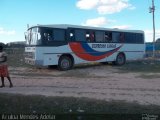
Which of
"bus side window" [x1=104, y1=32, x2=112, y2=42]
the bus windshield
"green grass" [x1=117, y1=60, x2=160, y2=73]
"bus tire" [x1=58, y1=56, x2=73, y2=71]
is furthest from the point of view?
"bus side window" [x1=104, y1=32, x2=112, y2=42]

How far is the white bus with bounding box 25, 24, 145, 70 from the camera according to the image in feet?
63.9

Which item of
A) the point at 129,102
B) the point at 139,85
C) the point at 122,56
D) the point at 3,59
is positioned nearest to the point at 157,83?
the point at 139,85

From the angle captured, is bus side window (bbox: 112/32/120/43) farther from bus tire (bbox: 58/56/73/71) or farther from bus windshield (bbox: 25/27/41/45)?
bus windshield (bbox: 25/27/41/45)

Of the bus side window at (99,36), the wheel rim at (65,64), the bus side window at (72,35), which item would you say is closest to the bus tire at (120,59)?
the bus side window at (99,36)

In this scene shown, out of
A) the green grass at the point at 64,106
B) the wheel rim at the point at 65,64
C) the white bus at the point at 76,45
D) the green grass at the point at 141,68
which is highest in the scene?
the white bus at the point at 76,45

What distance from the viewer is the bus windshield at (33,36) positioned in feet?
63.7

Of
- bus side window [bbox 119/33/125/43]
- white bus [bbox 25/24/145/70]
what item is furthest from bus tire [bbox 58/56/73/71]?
bus side window [bbox 119/33/125/43]

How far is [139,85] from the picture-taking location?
1392 cm

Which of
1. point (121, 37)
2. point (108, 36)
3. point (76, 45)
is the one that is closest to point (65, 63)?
point (76, 45)

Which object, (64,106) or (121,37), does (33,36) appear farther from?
(64,106)

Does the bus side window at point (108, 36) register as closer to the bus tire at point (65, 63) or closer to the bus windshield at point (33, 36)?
the bus tire at point (65, 63)

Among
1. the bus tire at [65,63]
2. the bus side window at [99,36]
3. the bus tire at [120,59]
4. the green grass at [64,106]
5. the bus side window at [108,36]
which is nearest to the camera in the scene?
the green grass at [64,106]

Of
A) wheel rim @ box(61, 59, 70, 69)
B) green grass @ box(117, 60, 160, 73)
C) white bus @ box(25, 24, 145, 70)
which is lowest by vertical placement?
green grass @ box(117, 60, 160, 73)

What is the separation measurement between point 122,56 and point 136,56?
1.49 m
